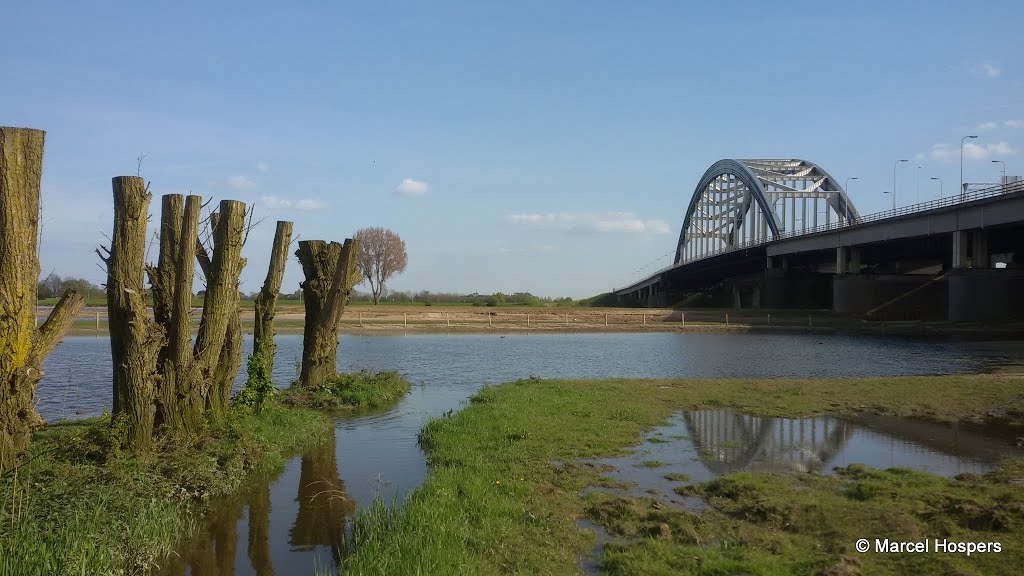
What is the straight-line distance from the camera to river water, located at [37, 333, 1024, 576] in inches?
309

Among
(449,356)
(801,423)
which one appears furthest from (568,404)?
(449,356)

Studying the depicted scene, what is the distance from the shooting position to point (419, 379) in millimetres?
22484

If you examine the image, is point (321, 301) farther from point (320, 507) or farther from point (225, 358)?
point (320, 507)

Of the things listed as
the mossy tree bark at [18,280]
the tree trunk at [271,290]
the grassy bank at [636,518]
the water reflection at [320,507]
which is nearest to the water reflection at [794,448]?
the grassy bank at [636,518]

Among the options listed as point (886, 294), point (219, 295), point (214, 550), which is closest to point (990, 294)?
point (886, 294)

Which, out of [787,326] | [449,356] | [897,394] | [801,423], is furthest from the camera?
[787,326]

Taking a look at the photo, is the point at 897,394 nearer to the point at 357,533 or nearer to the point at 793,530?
the point at 793,530

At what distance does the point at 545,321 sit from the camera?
5925 centimetres

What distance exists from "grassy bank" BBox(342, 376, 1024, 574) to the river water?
2.81 feet

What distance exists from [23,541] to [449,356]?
25.1 meters

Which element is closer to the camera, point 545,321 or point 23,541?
point 23,541

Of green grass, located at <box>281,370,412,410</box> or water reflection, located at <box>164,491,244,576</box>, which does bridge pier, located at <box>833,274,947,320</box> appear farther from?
water reflection, located at <box>164,491,244,576</box>

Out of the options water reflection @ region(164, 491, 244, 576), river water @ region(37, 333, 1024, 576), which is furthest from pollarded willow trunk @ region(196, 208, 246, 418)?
water reflection @ region(164, 491, 244, 576)

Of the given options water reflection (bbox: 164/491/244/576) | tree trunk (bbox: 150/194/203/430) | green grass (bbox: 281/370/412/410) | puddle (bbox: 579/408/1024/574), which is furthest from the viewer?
green grass (bbox: 281/370/412/410)
